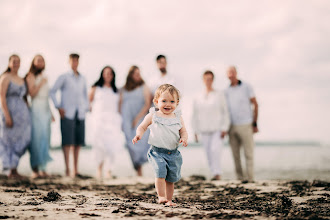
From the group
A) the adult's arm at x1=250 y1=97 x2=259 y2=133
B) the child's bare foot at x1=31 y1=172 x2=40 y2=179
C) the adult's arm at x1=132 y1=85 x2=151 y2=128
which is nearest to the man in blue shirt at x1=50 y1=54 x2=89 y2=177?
the child's bare foot at x1=31 y1=172 x2=40 y2=179

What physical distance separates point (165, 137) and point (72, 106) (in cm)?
419

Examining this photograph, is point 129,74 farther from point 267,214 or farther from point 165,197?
point 267,214

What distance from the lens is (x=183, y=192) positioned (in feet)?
16.0

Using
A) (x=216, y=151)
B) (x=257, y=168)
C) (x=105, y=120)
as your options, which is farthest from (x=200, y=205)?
(x=257, y=168)

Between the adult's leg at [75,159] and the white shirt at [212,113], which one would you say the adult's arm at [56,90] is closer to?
the adult's leg at [75,159]

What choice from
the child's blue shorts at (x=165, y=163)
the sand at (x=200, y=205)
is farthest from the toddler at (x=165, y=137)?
the sand at (x=200, y=205)

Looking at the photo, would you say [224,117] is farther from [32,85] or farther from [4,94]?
[4,94]

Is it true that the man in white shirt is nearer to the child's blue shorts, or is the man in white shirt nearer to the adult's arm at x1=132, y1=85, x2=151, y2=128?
the adult's arm at x1=132, y1=85, x2=151, y2=128

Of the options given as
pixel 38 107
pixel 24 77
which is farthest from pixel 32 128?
pixel 24 77

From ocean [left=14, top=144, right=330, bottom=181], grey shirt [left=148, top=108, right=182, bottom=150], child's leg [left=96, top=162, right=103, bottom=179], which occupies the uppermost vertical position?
grey shirt [left=148, top=108, right=182, bottom=150]

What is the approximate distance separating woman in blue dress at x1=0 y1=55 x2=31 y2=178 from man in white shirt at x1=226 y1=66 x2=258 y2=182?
397cm

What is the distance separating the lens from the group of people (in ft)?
22.5

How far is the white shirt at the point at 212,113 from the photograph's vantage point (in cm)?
688

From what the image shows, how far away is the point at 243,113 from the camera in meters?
6.89
